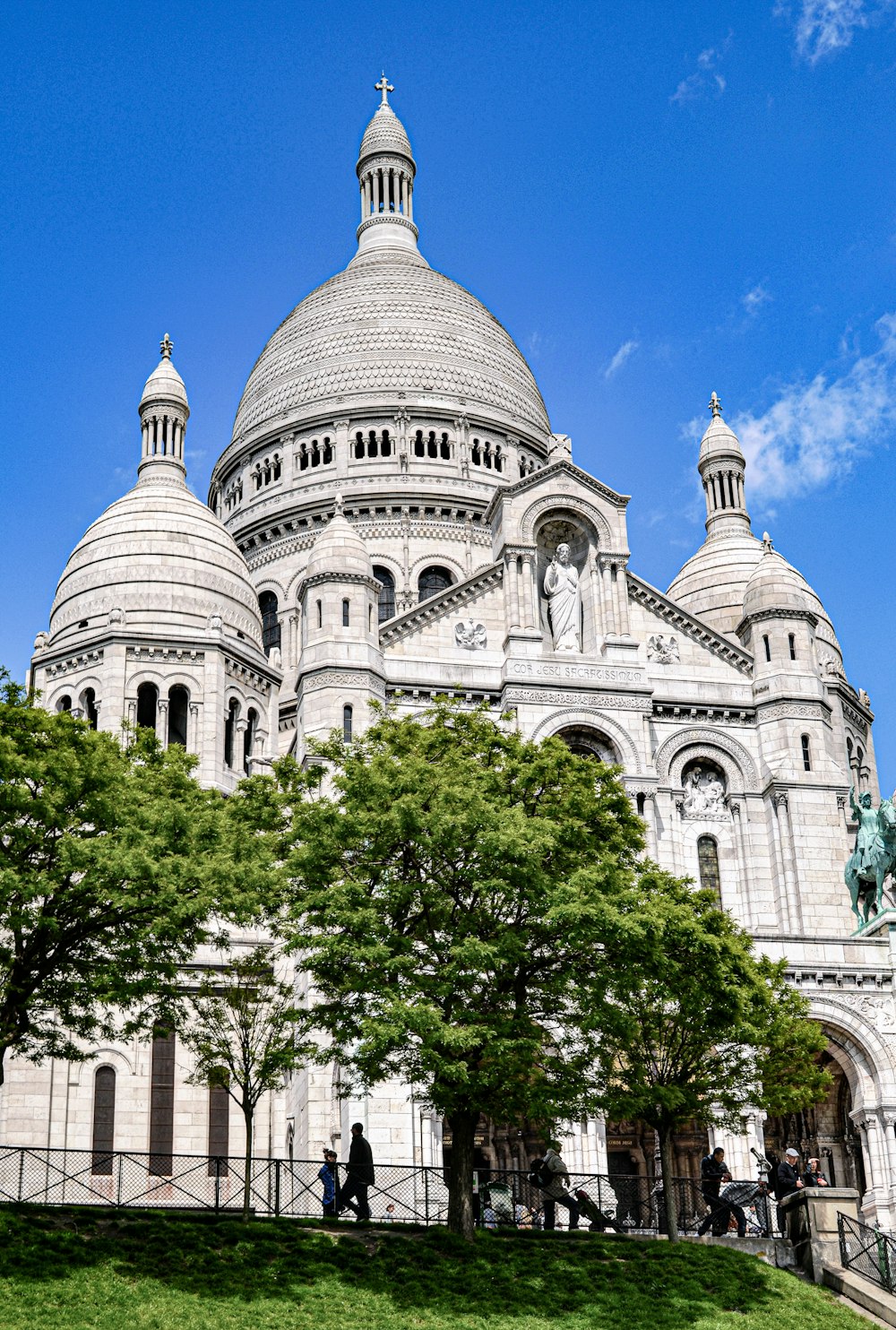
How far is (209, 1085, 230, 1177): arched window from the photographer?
48.1 metres

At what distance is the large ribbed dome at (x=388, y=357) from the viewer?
83.6m

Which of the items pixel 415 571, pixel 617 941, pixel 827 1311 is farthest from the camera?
pixel 415 571

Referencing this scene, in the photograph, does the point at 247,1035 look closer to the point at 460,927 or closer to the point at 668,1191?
the point at 460,927

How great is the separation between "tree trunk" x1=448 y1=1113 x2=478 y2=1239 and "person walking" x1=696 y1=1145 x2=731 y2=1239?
5503 millimetres

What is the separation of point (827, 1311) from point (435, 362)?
58363mm

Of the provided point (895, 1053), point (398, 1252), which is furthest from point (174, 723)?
point (398, 1252)

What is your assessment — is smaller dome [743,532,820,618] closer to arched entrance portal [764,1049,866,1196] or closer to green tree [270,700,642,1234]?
arched entrance portal [764,1049,866,1196]

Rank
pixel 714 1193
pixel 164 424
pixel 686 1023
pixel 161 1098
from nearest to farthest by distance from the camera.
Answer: pixel 714 1193, pixel 686 1023, pixel 161 1098, pixel 164 424

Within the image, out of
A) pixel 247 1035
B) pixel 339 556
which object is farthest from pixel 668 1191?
pixel 339 556

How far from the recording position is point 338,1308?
30.0m

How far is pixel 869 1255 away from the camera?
34.9 meters

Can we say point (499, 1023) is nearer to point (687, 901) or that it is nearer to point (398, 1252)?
point (398, 1252)

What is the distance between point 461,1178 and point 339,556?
24.9m

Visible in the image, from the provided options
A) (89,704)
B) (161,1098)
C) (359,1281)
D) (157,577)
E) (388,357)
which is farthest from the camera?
(388,357)
